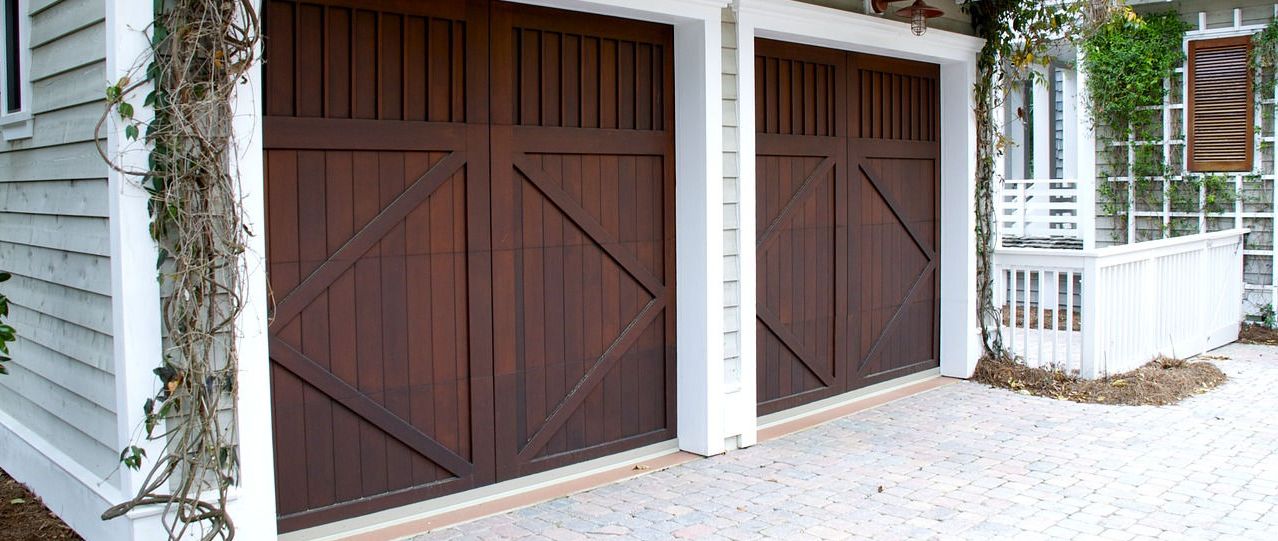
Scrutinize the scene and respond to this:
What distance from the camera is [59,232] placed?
13.7ft

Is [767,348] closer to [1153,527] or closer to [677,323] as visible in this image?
[677,323]

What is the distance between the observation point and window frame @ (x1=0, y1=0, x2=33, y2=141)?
4.41m

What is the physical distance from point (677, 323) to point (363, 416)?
1820 mm

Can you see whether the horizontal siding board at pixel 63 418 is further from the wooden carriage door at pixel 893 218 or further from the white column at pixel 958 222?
the white column at pixel 958 222

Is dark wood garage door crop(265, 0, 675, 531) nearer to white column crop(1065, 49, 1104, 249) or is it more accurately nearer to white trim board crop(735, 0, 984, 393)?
white trim board crop(735, 0, 984, 393)

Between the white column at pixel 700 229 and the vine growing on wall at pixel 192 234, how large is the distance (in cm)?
237

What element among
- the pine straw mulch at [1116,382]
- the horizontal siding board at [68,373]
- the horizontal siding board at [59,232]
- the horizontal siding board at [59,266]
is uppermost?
the horizontal siding board at [59,232]

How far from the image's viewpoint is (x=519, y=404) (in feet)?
16.0

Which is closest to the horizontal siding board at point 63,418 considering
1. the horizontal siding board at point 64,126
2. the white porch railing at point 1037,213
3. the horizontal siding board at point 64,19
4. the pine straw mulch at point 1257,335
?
the horizontal siding board at point 64,126

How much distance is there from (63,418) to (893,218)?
4.95 meters

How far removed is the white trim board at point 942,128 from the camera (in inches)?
221

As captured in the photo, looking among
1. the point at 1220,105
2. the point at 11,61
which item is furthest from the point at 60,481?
the point at 1220,105

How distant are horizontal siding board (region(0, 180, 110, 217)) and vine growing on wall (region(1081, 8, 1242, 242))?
8317 millimetres

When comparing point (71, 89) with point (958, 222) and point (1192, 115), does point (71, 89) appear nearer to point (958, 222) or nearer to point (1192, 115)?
point (958, 222)
